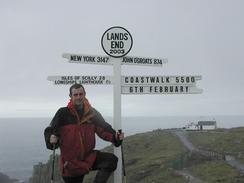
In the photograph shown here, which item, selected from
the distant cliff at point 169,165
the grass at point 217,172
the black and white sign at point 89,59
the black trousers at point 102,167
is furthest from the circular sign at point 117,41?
the grass at point 217,172

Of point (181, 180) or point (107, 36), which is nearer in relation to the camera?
point (107, 36)

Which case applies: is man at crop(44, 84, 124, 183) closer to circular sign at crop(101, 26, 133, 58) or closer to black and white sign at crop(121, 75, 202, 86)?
black and white sign at crop(121, 75, 202, 86)

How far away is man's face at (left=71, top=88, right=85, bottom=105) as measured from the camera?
953 cm

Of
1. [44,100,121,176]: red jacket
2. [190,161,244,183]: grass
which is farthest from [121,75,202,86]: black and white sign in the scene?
[190,161,244,183]: grass

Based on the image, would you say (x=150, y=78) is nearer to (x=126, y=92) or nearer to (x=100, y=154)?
(x=126, y=92)

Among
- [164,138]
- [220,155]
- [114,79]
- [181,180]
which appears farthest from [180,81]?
[164,138]

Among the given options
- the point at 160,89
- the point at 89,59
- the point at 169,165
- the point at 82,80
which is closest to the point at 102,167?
the point at 82,80

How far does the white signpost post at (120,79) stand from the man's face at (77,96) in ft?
5.18

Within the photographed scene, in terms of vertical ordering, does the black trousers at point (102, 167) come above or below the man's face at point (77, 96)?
below

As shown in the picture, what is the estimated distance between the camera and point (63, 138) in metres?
9.39

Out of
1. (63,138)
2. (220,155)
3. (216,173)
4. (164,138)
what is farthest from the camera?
(164,138)

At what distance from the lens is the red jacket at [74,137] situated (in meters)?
9.36

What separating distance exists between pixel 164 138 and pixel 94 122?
183 ft

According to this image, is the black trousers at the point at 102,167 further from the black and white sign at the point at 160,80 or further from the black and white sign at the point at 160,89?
the black and white sign at the point at 160,80
